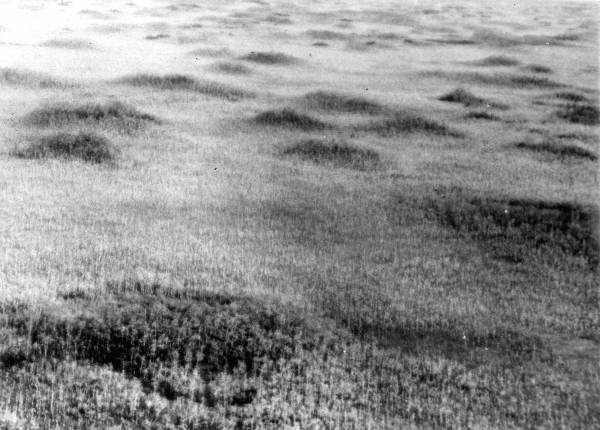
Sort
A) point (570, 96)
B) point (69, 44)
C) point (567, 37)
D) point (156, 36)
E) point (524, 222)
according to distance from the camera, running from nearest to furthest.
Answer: point (524, 222), point (570, 96), point (69, 44), point (156, 36), point (567, 37)

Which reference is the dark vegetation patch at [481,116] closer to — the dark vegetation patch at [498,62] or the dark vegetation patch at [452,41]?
the dark vegetation patch at [498,62]

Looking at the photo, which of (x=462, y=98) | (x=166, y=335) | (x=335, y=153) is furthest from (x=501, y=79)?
(x=166, y=335)

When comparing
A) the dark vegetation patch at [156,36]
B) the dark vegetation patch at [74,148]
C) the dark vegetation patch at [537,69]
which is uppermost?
the dark vegetation patch at [156,36]

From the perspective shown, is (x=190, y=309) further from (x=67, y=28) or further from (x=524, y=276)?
(x=67, y=28)

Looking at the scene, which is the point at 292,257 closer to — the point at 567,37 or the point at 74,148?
the point at 74,148

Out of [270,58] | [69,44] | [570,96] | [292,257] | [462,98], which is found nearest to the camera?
[292,257]

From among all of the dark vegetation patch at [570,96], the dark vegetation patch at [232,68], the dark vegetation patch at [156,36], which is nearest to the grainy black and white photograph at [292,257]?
the dark vegetation patch at [570,96]

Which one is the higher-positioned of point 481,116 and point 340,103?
point 340,103
